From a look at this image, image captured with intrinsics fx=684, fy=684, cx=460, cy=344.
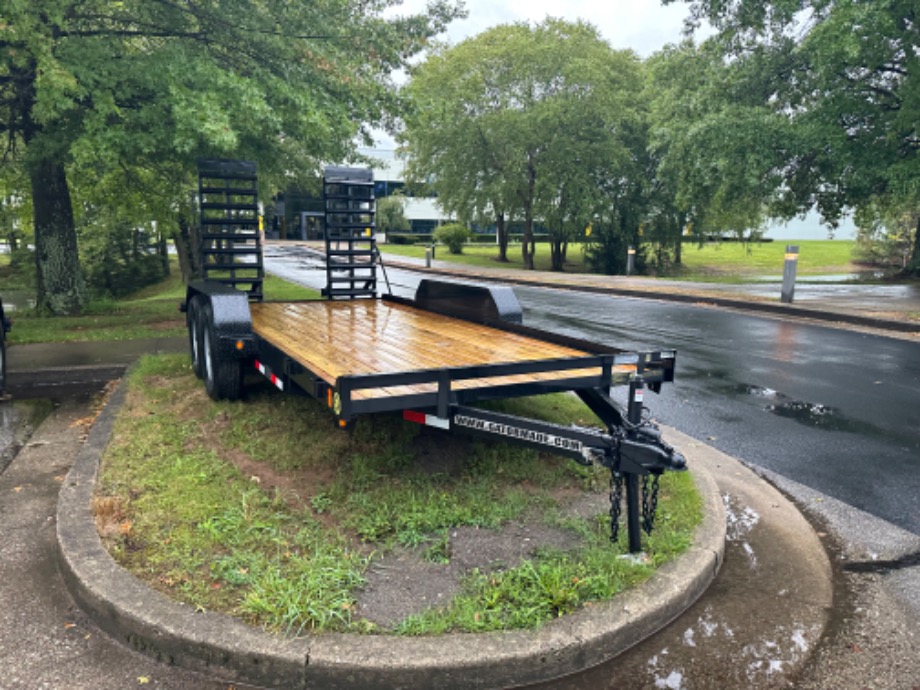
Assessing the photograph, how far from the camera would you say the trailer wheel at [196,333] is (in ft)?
23.3

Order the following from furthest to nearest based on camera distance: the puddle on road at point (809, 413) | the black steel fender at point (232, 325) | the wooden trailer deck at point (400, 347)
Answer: the puddle on road at point (809, 413)
the black steel fender at point (232, 325)
the wooden trailer deck at point (400, 347)

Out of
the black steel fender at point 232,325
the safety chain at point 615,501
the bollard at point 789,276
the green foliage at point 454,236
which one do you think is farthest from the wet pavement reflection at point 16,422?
the green foliage at point 454,236

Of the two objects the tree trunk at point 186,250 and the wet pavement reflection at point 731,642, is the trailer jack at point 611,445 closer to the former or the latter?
the wet pavement reflection at point 731,642

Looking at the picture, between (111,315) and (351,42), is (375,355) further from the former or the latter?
(111,315)

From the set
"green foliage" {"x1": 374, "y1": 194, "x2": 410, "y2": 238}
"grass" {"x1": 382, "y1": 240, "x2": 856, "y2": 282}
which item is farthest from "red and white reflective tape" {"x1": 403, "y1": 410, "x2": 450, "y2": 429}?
"green foliage" {"x1": 374, "y1": 194, "x2": 410, "y2": 238}

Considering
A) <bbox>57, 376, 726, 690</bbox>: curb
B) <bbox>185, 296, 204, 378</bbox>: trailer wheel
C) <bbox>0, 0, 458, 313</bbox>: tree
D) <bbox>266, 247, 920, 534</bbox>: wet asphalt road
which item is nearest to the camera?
<bbox>57, 376, 726, 690</bbox>: curb

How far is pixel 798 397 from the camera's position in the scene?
7.73 m

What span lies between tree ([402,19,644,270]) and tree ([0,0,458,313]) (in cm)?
1684

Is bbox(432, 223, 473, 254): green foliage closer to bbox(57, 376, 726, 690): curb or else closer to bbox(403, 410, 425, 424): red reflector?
bbox(403, 410, 425, 424): red reflector

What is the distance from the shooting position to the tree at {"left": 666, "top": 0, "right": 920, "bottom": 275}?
13734 mm

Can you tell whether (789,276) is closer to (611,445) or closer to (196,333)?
(196,333)

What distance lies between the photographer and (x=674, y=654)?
3.09 m

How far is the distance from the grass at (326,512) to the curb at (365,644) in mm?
96

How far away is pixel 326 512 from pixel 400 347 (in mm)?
1422
